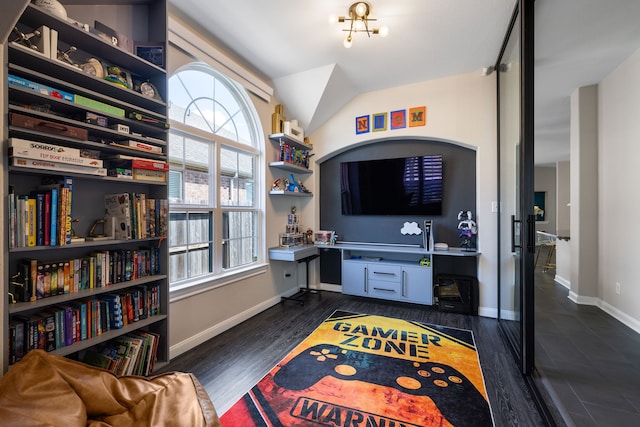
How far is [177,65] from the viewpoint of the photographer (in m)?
2.25

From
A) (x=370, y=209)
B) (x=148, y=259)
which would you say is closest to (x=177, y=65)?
(x=148, y=259)

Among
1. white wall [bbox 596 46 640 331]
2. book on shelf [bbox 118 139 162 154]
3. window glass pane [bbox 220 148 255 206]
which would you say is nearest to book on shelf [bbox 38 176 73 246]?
book on shelf [bbox 118 139 162 154]

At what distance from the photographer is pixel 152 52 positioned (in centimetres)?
183

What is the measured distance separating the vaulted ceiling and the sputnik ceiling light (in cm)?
6

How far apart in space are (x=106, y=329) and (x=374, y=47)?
10.4 ft

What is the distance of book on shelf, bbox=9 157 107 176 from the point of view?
124 cm

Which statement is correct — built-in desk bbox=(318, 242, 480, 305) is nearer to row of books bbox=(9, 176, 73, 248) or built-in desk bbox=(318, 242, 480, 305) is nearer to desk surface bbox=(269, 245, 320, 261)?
desk surface bbox=(269, 245, 320, 261)

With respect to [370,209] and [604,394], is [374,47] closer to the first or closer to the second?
[370,209]

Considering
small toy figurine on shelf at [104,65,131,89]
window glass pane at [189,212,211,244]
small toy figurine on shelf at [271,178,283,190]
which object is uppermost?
small toy figurine on shelf at [104,65,131,89]

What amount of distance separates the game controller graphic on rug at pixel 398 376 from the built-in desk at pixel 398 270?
123 cm

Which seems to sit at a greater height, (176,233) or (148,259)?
(176,233)

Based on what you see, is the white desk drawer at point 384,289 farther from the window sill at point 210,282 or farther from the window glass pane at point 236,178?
the window glass pane at point 236,178

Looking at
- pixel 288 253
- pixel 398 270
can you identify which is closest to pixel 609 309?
pixel 398 270

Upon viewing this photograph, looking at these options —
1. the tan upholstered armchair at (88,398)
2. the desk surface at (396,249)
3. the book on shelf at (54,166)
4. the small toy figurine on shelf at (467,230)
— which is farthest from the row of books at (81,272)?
the small toy figurine on shelf at (467,230)
